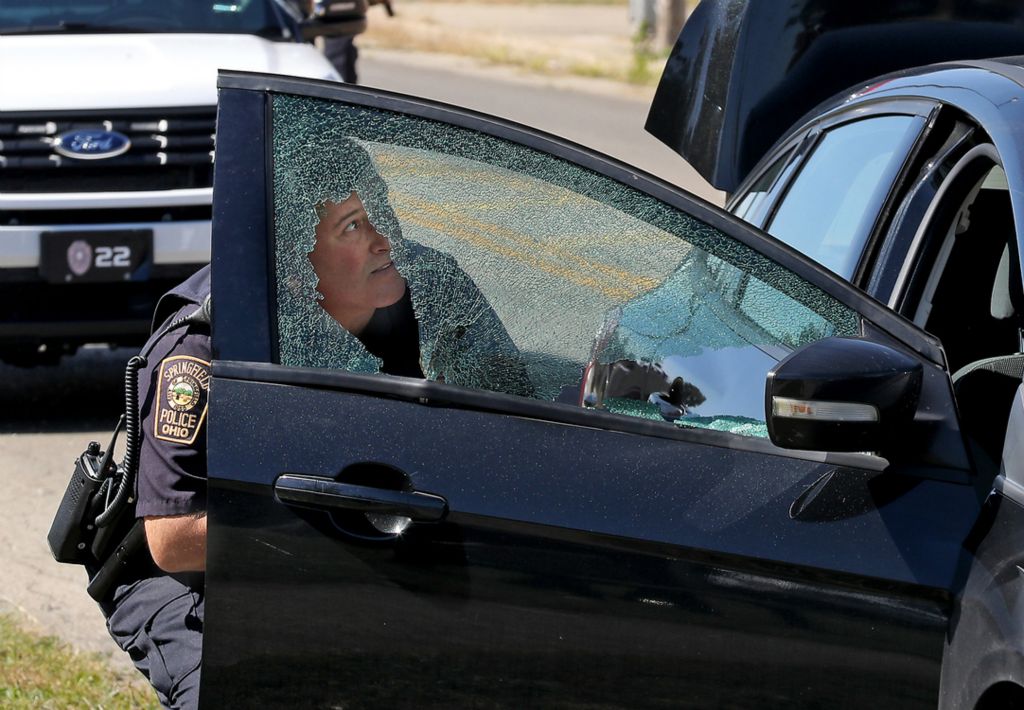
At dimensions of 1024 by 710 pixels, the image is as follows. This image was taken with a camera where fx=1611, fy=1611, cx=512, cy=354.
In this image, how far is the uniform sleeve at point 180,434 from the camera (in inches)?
99.0

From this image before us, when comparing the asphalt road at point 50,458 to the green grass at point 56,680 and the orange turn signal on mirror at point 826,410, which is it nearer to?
the green grass at point 56,680

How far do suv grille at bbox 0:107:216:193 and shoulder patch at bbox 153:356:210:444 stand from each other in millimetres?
3519

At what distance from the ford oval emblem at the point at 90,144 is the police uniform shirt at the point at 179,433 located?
11.7ft

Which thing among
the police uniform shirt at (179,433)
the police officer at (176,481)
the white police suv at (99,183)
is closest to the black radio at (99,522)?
the police officer at (176,481)

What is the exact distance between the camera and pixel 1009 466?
2145mm

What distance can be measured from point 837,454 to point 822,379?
0.17 m

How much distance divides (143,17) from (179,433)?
4843 millimetres

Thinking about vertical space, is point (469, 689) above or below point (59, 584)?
above

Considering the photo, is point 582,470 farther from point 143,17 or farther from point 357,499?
point 143,17

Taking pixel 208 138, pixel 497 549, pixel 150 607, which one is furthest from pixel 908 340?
pixel 208 138

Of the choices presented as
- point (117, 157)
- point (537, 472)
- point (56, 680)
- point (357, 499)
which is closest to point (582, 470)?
point (537, 472)

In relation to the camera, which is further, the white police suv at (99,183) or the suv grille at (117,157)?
the suv grille at (117,157)

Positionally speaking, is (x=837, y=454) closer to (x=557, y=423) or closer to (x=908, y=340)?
(x=908, y=340)

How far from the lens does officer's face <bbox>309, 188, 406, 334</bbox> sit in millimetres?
2352
